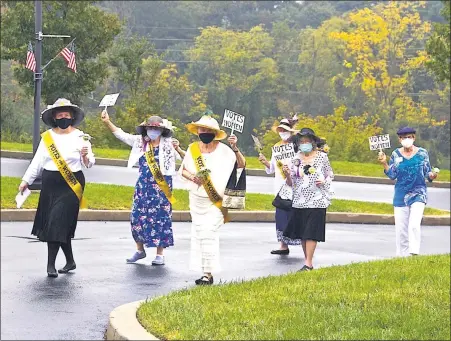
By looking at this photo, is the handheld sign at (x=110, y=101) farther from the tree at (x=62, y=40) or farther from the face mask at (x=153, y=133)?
the tree at (x=62, y=40)

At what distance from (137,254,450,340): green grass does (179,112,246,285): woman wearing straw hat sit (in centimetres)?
70

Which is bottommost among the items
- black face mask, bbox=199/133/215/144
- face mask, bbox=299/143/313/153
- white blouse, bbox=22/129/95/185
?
white blouse, bbox=22/129/95/185

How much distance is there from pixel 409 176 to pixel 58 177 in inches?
189

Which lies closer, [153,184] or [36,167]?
[36,167]

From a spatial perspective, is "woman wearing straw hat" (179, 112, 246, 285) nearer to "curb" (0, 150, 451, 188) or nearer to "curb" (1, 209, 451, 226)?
"curb" (1, 209, 451, 226)

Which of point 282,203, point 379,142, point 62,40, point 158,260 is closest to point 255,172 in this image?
point 62,40

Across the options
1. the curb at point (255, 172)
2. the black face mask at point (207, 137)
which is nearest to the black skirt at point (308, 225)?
the black face mask at point (207, 137)

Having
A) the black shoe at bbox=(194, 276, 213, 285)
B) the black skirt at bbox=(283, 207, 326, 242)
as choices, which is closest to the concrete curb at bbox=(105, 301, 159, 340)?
the black shoe at bbox=(194, 276, 213, 285)

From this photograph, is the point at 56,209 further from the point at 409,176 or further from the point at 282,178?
the point at 409,176

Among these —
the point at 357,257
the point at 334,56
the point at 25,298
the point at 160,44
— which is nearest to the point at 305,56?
the point at 334,56

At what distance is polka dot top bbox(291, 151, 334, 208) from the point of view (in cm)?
1256

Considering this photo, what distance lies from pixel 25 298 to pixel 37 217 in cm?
189

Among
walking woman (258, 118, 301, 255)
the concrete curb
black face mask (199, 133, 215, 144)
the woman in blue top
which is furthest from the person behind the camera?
the woman in blue top

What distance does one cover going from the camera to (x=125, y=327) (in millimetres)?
8266
